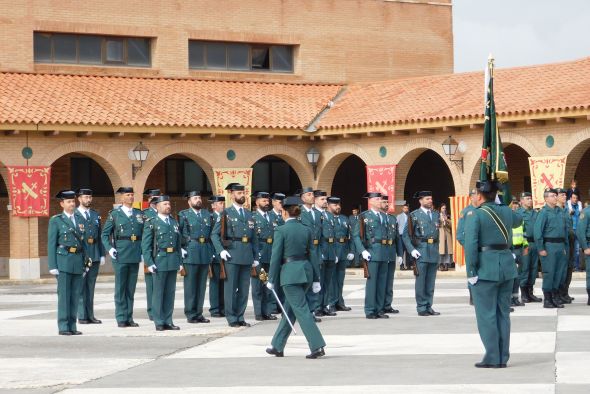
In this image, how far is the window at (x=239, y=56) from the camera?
3604cm

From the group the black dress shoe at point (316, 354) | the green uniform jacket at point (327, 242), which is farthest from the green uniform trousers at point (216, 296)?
the black dress shoe at point (316, 354)

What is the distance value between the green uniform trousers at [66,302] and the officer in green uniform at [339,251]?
4.44 meters

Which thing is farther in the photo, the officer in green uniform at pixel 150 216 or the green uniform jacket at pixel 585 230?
the green uniform jacket at pixel 585 230

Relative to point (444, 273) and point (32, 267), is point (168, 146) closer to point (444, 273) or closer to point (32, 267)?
point (32, 267)

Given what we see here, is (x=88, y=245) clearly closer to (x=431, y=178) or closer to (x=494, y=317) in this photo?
(x=494, y=317)

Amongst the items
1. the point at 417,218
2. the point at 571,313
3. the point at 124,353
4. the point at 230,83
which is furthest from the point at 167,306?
the point at 230,83

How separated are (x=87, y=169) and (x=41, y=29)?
3.86m

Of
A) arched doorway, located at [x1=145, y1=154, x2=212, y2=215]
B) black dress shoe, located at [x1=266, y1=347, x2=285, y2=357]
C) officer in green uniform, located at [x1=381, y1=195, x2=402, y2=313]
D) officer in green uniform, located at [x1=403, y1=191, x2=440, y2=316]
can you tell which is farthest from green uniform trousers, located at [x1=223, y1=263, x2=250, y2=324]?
arched doorway, located at [x1=145, y1=154, x2=212, y2=215]

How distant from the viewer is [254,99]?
114ft

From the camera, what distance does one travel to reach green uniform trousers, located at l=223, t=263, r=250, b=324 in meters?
17.3

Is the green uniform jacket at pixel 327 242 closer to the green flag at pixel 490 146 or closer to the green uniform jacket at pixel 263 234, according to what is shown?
the green uniform jacket at pixel 263 234

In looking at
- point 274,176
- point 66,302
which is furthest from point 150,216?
point 274,176

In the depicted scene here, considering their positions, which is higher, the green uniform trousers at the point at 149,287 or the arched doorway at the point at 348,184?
the arched doorway at the point at 348,184

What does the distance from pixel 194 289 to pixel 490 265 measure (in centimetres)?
646
